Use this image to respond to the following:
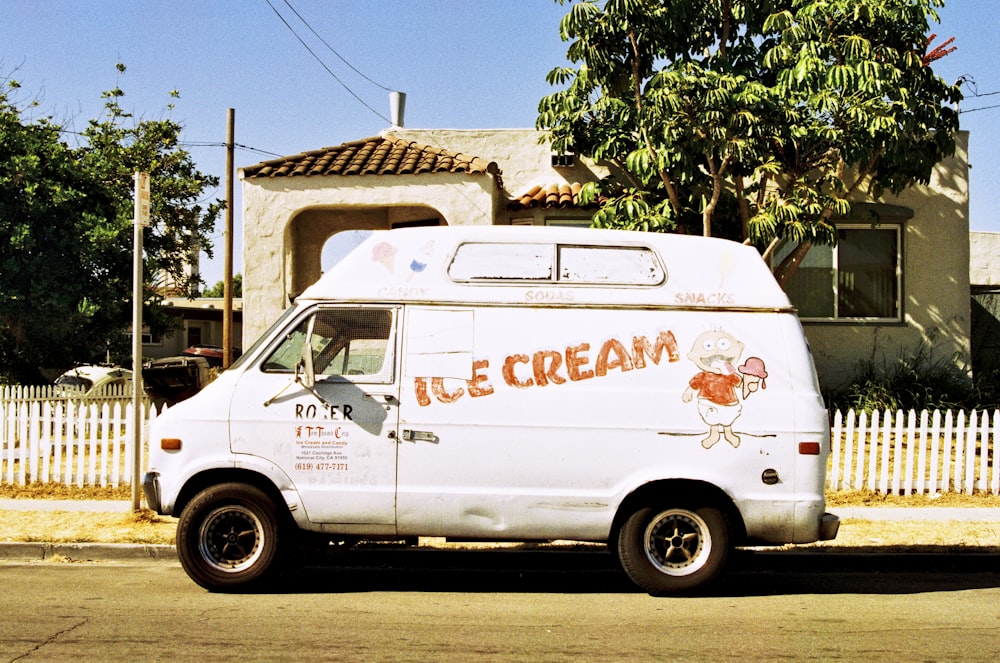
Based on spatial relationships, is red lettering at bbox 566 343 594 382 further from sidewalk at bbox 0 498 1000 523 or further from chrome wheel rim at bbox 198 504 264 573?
sidewalk at bbox 0 498 1000 523

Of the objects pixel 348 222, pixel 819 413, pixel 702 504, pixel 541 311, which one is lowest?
pixel 702 504

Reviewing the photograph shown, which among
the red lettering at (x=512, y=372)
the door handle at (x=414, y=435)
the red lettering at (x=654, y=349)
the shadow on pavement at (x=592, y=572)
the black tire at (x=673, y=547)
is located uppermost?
the red lettering at (x=654, y=349)

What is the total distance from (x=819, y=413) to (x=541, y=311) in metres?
2.00

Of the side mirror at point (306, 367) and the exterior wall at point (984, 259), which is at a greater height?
the exterior wall at point (984, 259)

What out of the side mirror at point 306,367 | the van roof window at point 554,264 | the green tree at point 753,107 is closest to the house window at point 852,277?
the green tree at point 753,107

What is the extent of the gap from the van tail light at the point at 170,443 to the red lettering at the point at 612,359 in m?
2.86

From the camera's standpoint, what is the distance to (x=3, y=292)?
13.9m

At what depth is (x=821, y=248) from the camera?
1510 cm

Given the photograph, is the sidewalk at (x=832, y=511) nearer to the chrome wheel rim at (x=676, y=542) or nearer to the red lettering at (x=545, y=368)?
the chrome wheel rim at (x=676, y=542)

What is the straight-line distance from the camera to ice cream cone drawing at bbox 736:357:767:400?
6461 millimetres

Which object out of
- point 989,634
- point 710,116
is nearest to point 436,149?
point 710,116

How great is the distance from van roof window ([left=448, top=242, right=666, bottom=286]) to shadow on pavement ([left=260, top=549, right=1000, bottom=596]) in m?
A: 2.28

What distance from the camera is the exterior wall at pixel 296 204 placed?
14.0 metres

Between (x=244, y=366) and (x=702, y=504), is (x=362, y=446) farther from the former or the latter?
(x=702, y=504)
